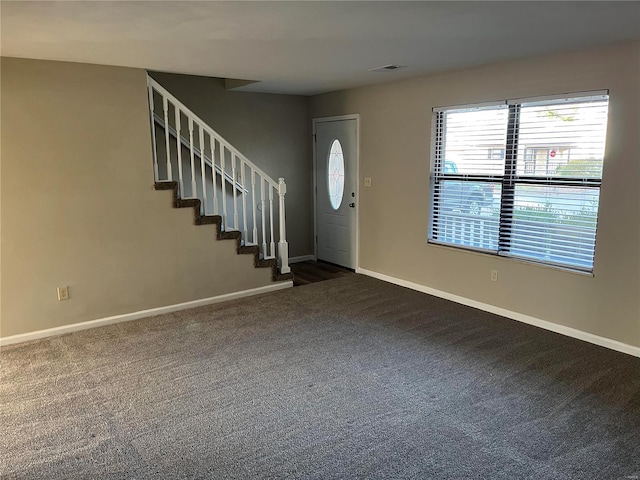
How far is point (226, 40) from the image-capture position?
9.58ft

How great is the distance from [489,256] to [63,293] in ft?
12.6

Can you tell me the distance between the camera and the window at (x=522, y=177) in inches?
139

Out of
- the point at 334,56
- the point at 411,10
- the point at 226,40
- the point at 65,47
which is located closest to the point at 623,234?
the point at 411,10

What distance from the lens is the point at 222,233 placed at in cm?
461

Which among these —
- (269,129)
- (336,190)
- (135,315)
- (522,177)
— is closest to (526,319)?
(522,177)

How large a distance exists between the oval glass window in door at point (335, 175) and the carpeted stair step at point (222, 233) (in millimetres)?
1412

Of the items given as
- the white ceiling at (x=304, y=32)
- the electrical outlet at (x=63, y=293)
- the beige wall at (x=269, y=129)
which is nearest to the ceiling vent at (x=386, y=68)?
the white ceiling at (x=304, y=32)

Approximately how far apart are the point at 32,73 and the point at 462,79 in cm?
368

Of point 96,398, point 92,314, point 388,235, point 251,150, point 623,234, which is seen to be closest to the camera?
point 96,398

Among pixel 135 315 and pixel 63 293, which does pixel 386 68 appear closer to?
pixel 135 315

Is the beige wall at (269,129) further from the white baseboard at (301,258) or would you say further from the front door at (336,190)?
the front door at (336,190)

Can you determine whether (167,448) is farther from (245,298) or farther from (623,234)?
(623,234)

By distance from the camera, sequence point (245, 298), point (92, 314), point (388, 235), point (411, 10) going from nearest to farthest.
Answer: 1. point (411, 10)
2. point (92, 314)
3. point (245, 298)
4. point (388, 235)

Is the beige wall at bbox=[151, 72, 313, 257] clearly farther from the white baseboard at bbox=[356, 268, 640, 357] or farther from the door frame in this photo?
the white baseboard at bbox=[356, 268, 640, 357]
